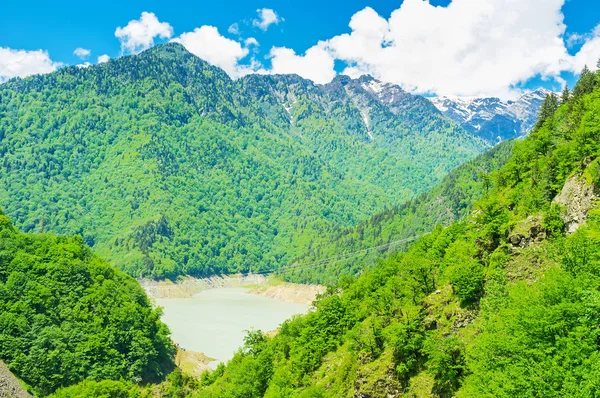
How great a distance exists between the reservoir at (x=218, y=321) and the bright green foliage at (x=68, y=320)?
20339 millimetres

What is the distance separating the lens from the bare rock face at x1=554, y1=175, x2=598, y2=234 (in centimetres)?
3200

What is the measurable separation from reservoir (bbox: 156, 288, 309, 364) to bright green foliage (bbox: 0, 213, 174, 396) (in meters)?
20.3

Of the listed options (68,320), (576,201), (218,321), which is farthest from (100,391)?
(218,321)

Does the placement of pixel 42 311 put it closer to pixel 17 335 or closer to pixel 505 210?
pixel 17 335

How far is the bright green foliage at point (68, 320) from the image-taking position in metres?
76.1

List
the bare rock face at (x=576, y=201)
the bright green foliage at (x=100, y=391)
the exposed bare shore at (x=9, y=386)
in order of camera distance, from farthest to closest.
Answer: the bright green foliage at (x=100, y=391)
the exposed bare shore at (x=9, y=386)
the bare rock face at (x=576, y=201)

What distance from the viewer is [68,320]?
85188mm

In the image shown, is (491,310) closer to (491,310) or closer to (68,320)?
(491,310)

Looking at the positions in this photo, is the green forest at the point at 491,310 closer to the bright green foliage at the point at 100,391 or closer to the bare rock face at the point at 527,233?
the bare rock face at the point at 527,233

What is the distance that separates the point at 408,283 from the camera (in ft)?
147

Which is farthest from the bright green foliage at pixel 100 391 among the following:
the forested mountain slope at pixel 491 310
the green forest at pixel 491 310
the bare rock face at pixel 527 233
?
the bare rock face at pixel 527 233

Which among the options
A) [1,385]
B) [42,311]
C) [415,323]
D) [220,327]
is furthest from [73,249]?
[415,323]

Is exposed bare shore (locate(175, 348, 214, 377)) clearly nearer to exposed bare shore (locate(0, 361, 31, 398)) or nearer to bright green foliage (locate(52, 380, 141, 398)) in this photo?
bright green foliage (locate(52, 380, 141, 398))

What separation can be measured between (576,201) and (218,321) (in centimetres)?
13560
